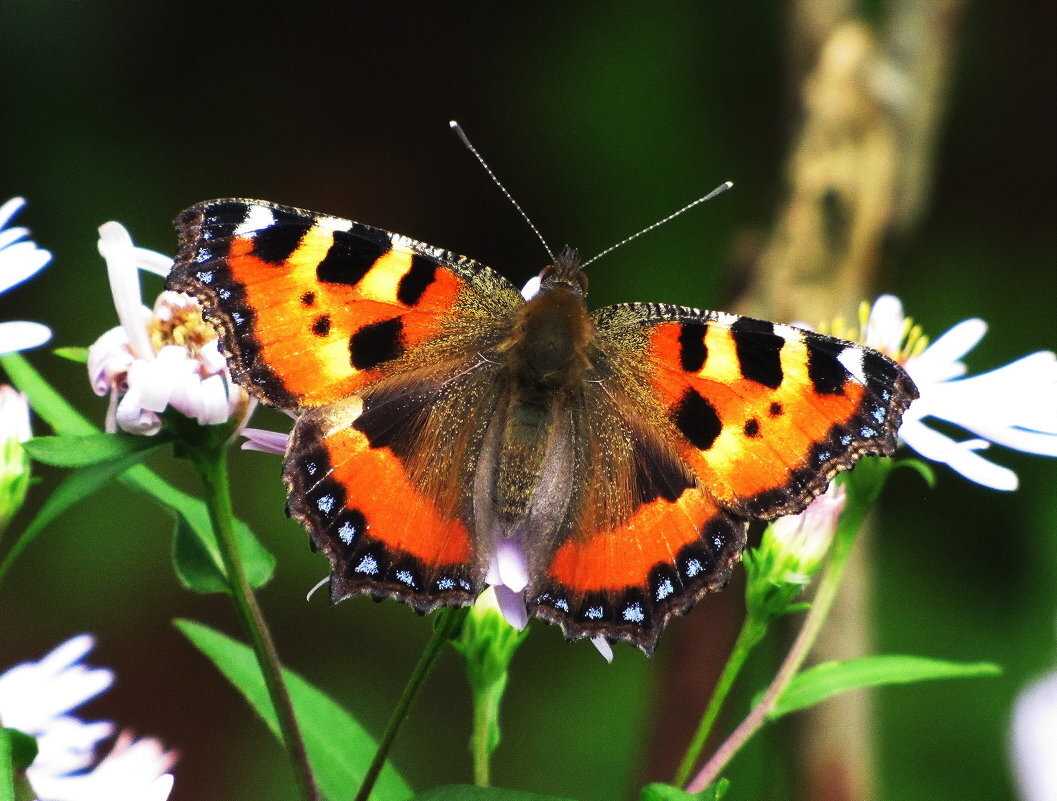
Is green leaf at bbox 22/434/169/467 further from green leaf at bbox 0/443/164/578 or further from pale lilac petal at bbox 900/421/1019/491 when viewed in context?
pale lilac petal at bbox 900/421/1019/491

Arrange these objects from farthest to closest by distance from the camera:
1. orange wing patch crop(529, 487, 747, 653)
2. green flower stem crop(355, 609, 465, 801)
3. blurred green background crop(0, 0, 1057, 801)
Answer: blurred green background crop(0, 0, 1057, 801) < orange wing patch crop(529, 487, 747, 653) < green flower stem crop(355, 609, 465, 801)

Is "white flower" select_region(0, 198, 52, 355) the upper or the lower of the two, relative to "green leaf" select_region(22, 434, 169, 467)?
upper

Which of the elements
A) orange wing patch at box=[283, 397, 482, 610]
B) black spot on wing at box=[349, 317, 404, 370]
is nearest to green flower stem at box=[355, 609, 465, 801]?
orange wing patch at box=[283, 397, 482, 610]

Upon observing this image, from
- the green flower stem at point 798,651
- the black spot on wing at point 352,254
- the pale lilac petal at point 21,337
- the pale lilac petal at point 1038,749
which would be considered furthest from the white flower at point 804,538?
the pale lilac petal at point 21,337

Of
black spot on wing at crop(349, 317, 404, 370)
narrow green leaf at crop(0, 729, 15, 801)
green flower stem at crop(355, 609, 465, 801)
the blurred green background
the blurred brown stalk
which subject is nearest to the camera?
narrow green leaf at crop(0, 729, 15, 801)

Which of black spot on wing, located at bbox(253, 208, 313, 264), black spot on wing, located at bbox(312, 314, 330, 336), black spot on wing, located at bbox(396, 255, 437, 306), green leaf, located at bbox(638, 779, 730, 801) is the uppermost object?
black spot on wing, located at bbox(396, 255, 437, 306)

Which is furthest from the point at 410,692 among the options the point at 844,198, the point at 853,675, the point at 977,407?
the point at 844,198
